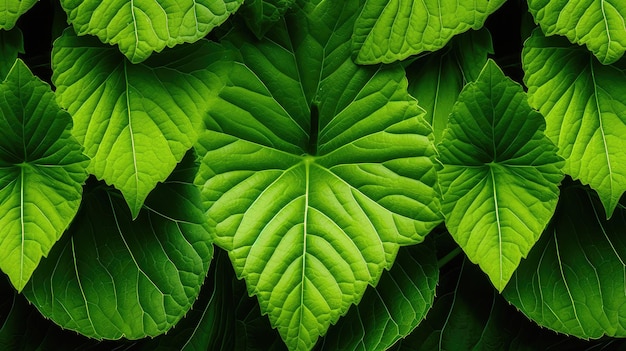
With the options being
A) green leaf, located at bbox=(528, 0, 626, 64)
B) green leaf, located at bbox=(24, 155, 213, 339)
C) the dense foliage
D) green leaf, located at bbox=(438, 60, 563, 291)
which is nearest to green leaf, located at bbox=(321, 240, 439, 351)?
the dense foliage

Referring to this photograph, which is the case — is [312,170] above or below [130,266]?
above

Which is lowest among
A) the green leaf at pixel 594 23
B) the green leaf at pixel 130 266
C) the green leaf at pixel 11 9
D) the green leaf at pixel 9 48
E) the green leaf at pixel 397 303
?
the green leaf at pixel 397 303

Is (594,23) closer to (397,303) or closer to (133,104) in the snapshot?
(397,303)

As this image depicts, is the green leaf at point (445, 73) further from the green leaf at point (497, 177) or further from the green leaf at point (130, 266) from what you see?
the green leaf at point (130, 266)

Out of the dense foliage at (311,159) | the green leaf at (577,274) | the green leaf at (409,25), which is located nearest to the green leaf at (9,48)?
the dense foliage at (311,159)

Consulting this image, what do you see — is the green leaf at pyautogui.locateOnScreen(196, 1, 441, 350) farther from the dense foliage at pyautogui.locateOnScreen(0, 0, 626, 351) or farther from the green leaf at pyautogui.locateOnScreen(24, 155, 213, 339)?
the green leaf at pyautogui.locateOnScreen(24, 155, 213, 339)

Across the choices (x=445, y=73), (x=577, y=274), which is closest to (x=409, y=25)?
(x=445, y=73)

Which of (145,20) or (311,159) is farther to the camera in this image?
(311,159)
